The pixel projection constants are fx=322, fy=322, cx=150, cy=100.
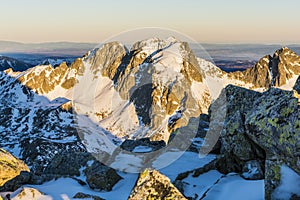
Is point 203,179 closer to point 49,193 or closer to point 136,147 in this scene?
point 49,193

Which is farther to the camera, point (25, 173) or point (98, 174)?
point (98, 174)

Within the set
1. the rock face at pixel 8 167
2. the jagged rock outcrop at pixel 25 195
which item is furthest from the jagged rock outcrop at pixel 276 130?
the rock face at pixel 8 167

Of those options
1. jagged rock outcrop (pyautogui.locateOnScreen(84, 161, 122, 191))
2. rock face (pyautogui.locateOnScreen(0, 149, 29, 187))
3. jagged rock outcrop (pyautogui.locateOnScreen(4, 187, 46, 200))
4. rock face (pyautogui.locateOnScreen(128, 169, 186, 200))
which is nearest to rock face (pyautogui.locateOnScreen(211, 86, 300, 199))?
rock face (pyautogui.locateOnScreen(128, 169, 186, 200))

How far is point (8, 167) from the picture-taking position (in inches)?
974

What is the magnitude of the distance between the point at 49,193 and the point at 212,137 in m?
25.3

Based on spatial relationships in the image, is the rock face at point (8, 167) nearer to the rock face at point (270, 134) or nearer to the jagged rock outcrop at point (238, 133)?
the jagged rock outcrop at point (238, 133)

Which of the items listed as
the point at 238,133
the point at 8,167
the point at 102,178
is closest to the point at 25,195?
the point at 8,167

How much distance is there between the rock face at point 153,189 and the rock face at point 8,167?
12673 millimetres

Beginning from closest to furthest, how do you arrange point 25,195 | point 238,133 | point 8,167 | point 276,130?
point 276,130, point 238,133, point 25,195, point 8,167

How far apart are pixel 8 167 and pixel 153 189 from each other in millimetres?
14133

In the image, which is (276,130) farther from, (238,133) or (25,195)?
(25,195)

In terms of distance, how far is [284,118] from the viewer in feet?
47.1

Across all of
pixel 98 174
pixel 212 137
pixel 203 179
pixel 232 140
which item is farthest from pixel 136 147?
pixel 232 140

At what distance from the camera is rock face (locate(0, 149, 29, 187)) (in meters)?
23.9
